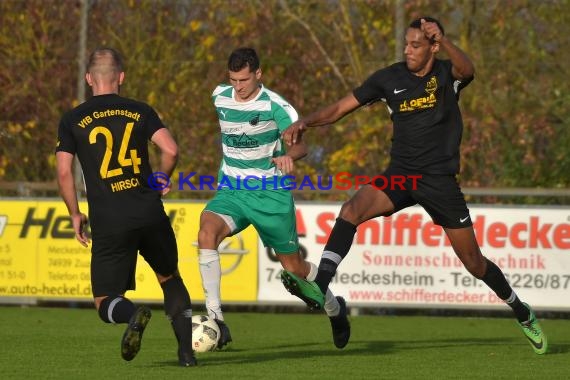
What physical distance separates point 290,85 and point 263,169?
22.8 feet

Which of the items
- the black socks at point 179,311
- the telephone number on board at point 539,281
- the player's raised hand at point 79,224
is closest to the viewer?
the player's raised hand at point 79,224

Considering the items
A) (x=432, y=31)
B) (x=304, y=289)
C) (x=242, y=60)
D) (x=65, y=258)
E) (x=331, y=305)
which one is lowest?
(x=65, y=258)

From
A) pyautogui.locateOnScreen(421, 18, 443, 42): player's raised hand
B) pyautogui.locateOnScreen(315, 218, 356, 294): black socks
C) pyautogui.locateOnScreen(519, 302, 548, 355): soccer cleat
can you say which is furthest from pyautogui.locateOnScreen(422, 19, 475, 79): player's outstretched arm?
pyautogui.locateOnScreen(519, 302, 548, 355): soccer cleat

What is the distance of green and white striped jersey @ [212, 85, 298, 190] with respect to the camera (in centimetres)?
1009

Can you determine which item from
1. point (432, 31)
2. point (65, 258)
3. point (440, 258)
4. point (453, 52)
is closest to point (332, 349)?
point (453, 52)

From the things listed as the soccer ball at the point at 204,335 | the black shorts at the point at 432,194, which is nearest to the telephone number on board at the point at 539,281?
the black shorts at the point at 432,194

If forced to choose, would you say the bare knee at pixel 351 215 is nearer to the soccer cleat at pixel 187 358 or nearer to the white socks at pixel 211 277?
the white socks at pixel 211 277

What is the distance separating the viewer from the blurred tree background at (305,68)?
16.5 m

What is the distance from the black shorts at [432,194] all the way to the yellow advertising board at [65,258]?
4.93 meters

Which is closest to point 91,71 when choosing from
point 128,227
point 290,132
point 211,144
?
point 128,227

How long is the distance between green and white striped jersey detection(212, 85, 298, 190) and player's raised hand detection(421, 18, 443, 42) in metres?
1.36

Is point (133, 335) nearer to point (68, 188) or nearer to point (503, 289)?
point (68, 188)

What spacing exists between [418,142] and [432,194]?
39cm

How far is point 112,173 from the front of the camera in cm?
807
